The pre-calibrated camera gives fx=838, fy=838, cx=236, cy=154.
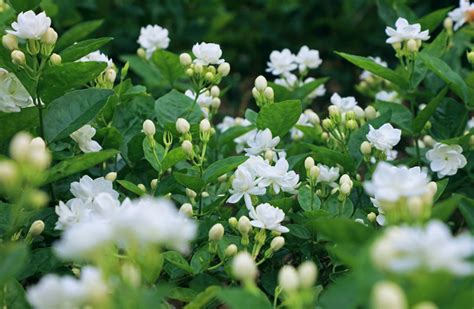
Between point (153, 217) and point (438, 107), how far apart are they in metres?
1.16

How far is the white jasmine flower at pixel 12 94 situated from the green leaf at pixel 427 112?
2.64ft

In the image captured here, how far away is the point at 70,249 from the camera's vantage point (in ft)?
3.04

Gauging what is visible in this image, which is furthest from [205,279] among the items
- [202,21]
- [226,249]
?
[202,21]

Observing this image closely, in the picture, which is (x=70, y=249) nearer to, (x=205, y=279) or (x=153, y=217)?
(x=153, y=217)

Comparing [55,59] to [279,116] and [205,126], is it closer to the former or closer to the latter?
[205,126]

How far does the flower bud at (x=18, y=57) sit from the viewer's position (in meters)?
1.53

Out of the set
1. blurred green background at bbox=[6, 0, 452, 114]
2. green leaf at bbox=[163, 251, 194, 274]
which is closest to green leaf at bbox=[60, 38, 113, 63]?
green leaf at bbox=[163, 251, 194, 274]

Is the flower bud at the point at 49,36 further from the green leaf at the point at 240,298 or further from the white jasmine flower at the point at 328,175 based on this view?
the green leaf at the point at 240,298

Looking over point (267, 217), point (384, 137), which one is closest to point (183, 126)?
point (267, 217)

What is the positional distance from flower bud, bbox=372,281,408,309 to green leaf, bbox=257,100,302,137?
87cm

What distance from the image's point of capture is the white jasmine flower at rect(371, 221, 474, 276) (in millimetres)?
866

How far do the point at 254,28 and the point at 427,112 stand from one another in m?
1.88

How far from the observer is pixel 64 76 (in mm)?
1577

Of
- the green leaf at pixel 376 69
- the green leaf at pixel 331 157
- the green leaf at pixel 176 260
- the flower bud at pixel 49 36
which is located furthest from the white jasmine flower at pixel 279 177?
the flower bud at pixel 49 36
